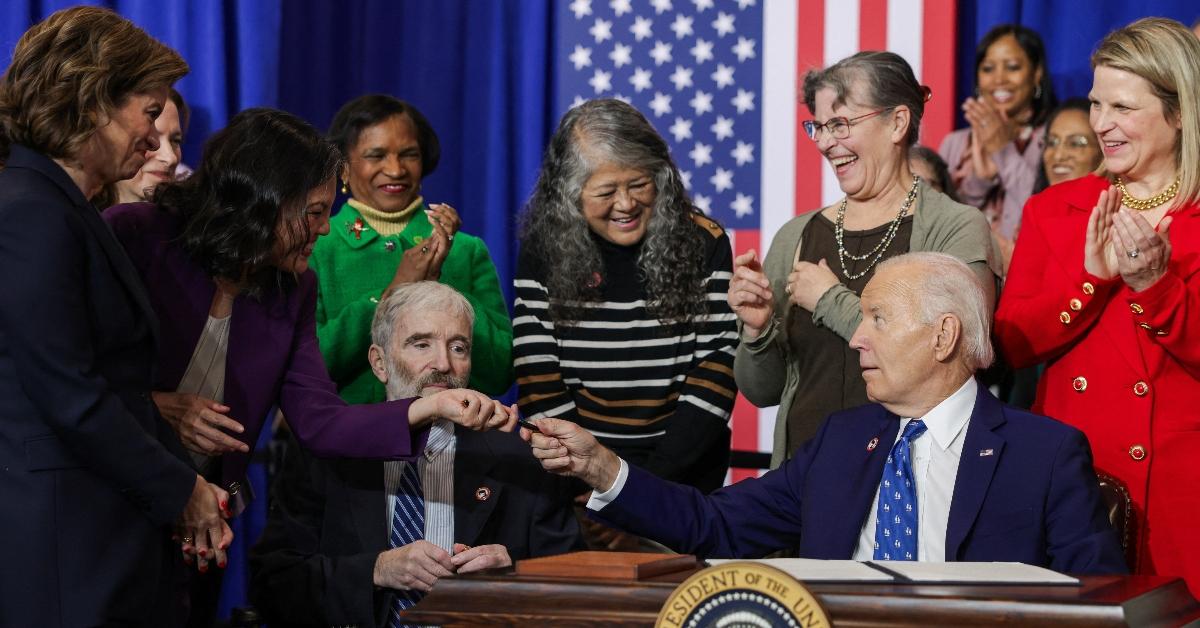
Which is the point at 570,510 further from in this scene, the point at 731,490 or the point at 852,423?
the point at 852,423

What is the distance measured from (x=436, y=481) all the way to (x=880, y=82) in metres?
1.51

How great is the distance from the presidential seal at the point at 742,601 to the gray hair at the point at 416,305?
1.79m

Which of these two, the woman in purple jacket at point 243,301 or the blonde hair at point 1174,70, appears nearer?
the woman in purple jacket at point 243,301

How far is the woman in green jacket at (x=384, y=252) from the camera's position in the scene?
389 centimetres

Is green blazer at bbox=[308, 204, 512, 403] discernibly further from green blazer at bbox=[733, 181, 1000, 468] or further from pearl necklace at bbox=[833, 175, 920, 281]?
pearl necklace at bbox=[833, 175, 920, 281]

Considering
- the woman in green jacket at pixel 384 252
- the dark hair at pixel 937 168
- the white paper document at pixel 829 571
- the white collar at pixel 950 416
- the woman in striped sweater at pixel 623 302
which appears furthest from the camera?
the dark hair at pixel 937 168

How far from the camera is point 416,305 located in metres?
3.41

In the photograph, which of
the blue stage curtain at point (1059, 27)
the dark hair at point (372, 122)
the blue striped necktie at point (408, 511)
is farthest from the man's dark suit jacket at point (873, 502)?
the blue stage curtain at point (1059, 27)

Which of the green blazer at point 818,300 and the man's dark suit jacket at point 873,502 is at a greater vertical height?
the green blazer at point 818,300

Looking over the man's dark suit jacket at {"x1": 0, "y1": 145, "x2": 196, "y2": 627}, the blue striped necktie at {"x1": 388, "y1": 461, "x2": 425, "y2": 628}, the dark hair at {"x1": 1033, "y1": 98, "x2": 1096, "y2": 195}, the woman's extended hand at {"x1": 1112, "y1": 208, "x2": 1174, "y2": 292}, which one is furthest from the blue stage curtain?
the man's dark suit jacket at {"x1": 0, "y1": 145, "x2": 196, "y2": 627}

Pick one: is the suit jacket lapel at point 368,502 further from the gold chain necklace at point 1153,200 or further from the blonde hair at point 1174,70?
the blonde hair at point 1174,70

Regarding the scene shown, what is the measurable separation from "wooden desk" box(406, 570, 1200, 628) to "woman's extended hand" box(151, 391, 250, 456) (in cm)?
97

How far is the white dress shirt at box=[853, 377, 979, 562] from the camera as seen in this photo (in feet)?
8.59

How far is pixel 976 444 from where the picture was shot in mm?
2662
